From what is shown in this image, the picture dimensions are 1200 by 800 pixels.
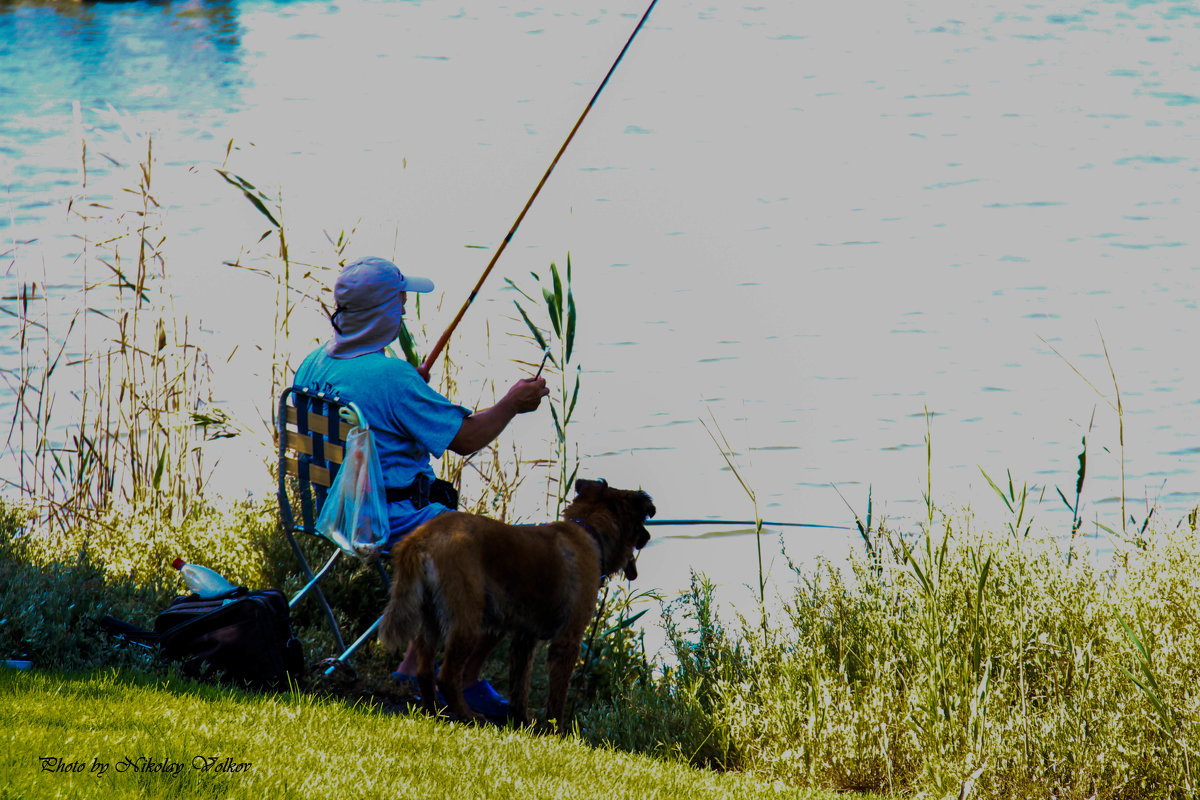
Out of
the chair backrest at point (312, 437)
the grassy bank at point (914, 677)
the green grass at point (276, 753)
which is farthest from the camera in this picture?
the chair backrest at point (312, 437)

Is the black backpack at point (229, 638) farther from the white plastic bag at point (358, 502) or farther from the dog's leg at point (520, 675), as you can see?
the dog's leg at point (520, 675)

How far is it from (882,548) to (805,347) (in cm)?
513

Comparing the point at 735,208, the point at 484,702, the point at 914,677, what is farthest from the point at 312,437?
the point at 735,208

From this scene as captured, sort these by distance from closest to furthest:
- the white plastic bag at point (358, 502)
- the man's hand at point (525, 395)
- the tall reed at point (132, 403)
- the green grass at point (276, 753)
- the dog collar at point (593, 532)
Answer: the green grass at point (276, 753), the white plastic bag at point (358, 502), the dog collar at point (593, 532), the man's hand at point (525, 395), the tall reed at point (132, 403)

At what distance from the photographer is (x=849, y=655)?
4664 millimetres

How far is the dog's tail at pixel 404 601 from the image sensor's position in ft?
13.1

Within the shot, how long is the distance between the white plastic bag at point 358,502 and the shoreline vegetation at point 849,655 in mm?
541

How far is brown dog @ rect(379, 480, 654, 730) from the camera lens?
3988 millimetres

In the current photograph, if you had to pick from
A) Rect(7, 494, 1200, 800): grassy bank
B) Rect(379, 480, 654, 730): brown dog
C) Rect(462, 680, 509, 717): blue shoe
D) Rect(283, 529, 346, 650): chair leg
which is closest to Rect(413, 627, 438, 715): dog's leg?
Rect(379, 480, 654, 730): brown dog

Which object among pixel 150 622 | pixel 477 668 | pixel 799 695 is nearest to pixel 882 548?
pixel 799 695

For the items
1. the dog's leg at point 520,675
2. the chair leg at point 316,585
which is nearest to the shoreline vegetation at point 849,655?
the chair leg at point 316,585

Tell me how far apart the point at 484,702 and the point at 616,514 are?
2.86ft

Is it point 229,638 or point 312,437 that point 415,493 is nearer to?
point 312,437

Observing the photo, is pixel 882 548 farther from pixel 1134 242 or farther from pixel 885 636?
pixel 1134 242
